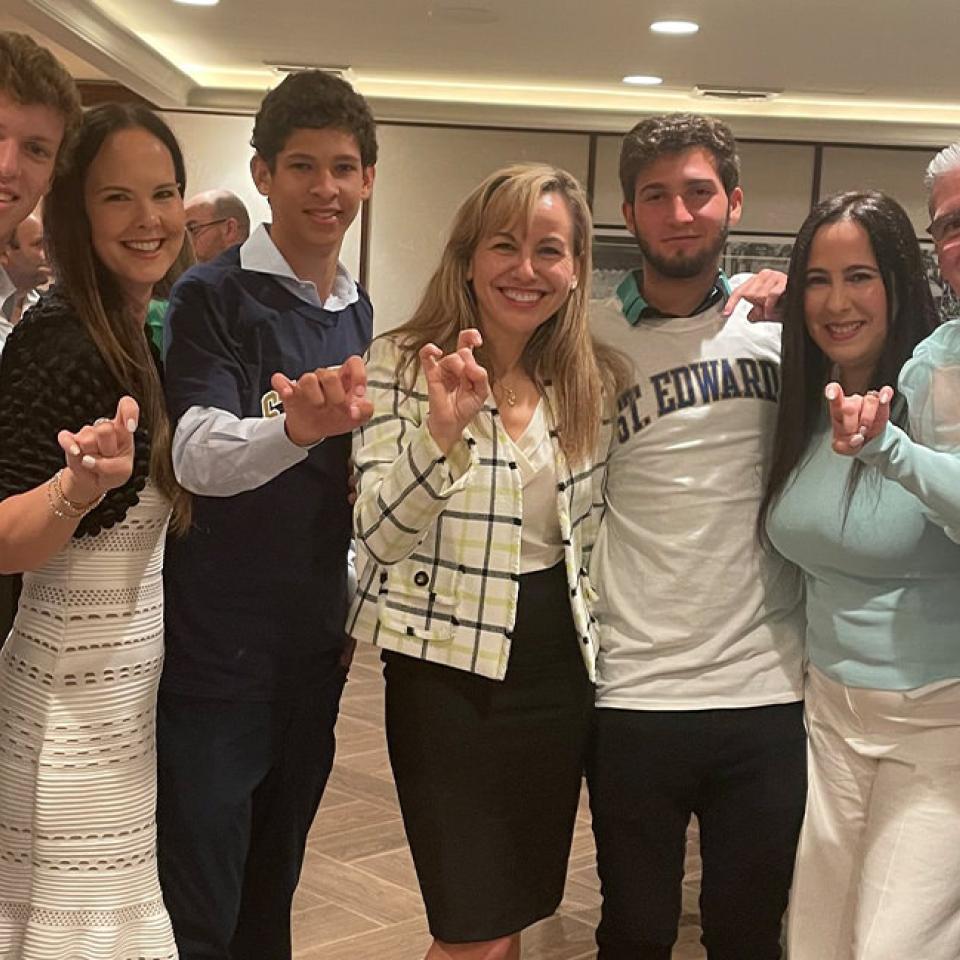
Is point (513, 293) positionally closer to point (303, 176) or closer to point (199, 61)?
point (303, 176)

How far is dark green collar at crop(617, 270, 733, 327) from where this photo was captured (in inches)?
105

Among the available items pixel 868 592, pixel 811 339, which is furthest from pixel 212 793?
pixel 811 339

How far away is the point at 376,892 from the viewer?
409 cm

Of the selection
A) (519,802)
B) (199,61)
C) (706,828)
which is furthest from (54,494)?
(199,61)

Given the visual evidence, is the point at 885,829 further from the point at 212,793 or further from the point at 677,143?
the point at 677,143

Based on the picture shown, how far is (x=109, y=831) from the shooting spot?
2.14m

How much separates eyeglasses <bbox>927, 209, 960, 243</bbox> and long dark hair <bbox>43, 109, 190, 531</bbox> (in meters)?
1.37

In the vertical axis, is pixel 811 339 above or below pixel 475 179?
below

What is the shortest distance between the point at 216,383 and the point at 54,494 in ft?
1.40

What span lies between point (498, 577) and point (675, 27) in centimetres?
570

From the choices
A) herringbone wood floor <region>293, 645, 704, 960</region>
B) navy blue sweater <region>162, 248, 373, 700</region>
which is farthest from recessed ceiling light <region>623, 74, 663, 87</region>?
navy blue sweater <region>162, 248, 373, 700</region>

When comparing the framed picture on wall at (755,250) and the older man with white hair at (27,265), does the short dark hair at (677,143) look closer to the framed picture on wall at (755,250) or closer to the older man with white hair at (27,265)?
the older man with white hair at (27,265)

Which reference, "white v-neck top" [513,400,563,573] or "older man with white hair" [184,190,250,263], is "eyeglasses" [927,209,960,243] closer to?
"white v-neck top" [513,400,563,573]

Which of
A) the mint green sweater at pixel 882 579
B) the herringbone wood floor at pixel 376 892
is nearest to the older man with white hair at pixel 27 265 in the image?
the herringbone wood floor at pixel 376 892
